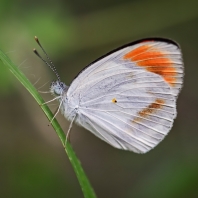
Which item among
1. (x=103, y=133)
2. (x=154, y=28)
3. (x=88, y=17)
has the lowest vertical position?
(x=103, y=133)

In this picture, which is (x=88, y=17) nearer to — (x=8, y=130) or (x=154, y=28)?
(x=154, y=28)

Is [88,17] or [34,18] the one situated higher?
[34,18]

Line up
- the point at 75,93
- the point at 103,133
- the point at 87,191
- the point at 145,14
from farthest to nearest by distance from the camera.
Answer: the point at 145,14
the point at 103,133
the point at 75,93
the point at 87,191

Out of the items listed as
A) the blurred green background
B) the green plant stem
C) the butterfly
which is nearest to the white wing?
the butterfly

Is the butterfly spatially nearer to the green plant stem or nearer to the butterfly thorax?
the butterfly thorax

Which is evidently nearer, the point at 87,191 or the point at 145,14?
the point at 87,191

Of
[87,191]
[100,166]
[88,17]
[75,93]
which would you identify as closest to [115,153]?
[100,166]

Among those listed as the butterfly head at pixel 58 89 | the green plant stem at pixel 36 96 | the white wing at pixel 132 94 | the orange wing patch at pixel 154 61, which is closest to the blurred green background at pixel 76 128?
the white wing at pixel 132 94
